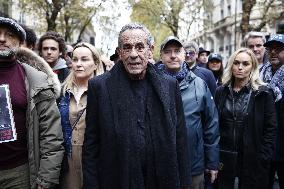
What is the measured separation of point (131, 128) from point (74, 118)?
89 centimetres

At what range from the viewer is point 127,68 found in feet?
10.4

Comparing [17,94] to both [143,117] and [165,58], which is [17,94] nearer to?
[143,117]

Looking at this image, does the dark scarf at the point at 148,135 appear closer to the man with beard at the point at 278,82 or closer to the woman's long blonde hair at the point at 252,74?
the woman's long blonde hair at the point at 252,74

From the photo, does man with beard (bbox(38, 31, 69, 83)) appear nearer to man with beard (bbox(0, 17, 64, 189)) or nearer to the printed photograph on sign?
man with beard (bbox(0, 17, 64, 189))

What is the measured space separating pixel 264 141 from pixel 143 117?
200cm

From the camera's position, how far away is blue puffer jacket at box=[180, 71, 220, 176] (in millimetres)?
4055

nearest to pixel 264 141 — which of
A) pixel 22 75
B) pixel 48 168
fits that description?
pixel 48 168

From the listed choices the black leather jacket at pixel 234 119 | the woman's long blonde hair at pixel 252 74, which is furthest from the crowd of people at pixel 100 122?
the woman's long blonde hair at pixel 252 74

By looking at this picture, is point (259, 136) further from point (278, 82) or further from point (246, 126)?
point (278, 82)

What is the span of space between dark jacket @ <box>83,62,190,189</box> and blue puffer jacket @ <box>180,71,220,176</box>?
0.89 meters

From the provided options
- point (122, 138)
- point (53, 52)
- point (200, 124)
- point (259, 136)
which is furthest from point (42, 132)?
point (259, 136)

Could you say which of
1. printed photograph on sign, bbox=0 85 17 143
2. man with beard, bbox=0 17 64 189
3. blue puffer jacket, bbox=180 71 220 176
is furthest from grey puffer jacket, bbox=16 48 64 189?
blue puffer jacket, bbox=180 71 220 176

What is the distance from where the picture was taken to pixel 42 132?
10.9 feet

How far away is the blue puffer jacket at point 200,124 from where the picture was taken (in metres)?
4.05
